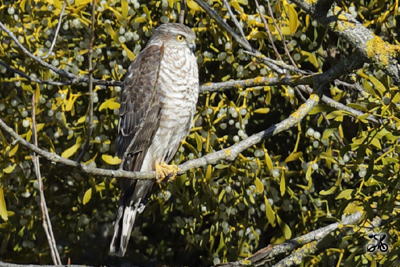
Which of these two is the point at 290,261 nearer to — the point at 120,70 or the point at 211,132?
the point at 211,132

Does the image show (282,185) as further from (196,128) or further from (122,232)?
(122,232)

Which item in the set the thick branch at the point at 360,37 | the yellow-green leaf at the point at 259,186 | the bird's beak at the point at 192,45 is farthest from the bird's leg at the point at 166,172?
the thick branch at the point at 360,37

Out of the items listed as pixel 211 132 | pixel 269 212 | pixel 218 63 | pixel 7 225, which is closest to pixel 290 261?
pixel 269 212

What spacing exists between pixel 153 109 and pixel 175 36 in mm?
283

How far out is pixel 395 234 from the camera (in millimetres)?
1522

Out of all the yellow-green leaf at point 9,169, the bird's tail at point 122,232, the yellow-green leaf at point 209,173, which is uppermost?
the yellow-green leaf at point 209,173

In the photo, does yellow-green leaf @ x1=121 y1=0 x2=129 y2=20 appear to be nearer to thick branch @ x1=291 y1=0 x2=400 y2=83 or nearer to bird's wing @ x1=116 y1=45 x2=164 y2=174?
bird's wing @ x1=116 y1=45 x2=164 y2=174

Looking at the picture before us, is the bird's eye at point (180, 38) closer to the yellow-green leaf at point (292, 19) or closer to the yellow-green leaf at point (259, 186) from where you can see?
the yellow-green leaf at point (292, 19)

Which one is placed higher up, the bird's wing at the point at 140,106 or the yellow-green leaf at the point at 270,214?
the bird's wing at the point at 140,106

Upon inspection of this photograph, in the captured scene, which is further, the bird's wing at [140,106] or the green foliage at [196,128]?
the bird's wing at [140,106]

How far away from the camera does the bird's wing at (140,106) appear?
6.65 feet

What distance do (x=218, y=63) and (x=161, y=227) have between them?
2.62ft

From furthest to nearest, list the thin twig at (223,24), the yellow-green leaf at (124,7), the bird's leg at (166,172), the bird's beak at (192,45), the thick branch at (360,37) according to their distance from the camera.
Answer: the bird's beak at (192,45)
the bird's leg at (166,172)
the yellow-green leaf at (124,7)
the thin twig at (223,24)
the thick branch at (360,37)

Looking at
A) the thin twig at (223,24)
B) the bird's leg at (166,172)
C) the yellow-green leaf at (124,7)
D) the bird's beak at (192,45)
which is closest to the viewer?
the thin twig at (223,24)
